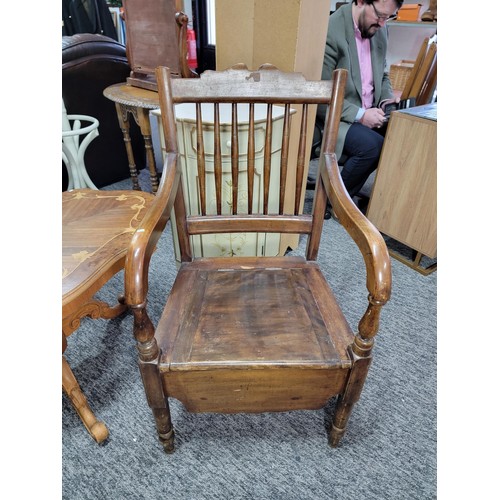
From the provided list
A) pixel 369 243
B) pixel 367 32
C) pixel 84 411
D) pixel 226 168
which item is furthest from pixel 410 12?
pixel 84 411

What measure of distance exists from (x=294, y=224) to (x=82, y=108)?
5.46 feet

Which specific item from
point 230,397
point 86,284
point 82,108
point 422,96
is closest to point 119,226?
point 86,284

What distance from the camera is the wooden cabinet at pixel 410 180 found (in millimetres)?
1484

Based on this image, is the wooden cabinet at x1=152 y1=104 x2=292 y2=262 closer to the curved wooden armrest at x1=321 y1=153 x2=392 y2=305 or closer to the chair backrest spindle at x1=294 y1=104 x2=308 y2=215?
the chair backrest spindle at x1=294 y1=104 x2=308 y2=215

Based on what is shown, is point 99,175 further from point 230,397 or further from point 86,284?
point 230,397

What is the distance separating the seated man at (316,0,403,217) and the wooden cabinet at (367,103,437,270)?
0.61 feet

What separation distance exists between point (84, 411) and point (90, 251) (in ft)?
1.55

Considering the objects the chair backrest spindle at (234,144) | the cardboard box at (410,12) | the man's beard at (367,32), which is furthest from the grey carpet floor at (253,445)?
the cardboard box at (410,12)

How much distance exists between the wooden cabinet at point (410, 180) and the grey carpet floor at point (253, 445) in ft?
1.84

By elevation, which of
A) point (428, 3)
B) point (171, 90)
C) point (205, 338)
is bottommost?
point (205, 338)

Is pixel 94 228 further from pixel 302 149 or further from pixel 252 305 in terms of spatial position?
pixel 302 149

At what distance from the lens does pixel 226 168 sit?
1.24 metres

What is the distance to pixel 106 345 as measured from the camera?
128 centimetres

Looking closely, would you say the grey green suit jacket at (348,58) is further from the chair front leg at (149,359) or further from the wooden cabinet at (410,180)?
the chair front leg at (149,359)
